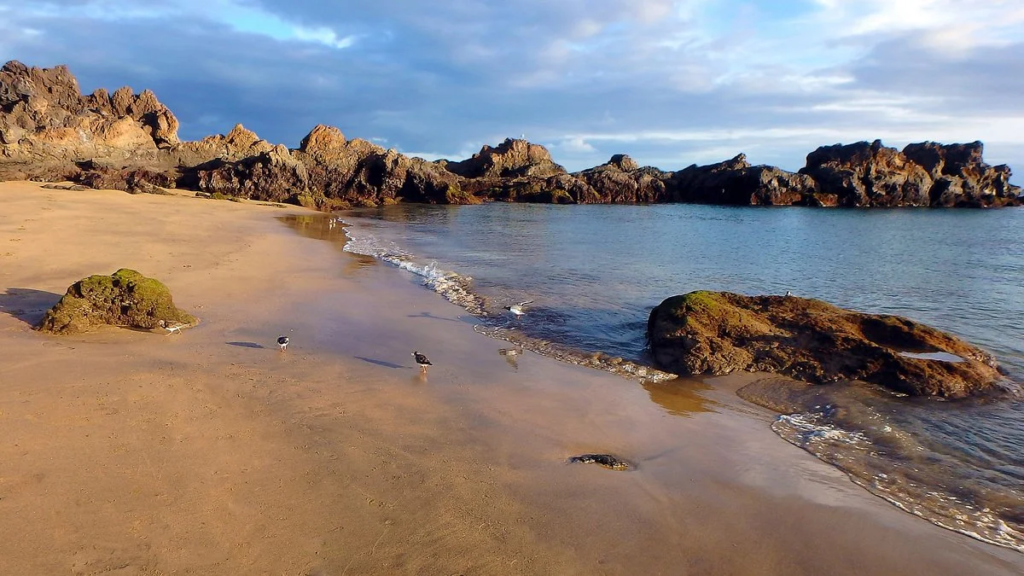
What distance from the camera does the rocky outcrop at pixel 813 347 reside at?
924cm

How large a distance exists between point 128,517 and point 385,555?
222cm

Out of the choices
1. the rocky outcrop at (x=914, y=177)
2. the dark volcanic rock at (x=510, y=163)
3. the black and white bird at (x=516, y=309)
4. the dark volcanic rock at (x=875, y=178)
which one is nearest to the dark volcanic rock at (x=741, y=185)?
the dark volcanic rock at (x=875, y=178)

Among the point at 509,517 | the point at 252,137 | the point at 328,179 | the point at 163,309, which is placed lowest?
the point at 509,517

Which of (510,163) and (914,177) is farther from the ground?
(510,163)

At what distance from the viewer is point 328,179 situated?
2430 inches

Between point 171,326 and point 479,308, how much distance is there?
6.85 meters

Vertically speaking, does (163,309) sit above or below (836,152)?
below

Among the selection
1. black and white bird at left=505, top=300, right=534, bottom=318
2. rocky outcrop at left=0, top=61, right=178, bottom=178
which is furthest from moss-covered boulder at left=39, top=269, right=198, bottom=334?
rocky outcrop at left=0, top=61, right=178, bottom=178

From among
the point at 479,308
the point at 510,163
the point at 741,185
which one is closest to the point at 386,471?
the point at 479,308

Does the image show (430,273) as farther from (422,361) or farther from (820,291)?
(820,291)

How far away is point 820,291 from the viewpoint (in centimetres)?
1989

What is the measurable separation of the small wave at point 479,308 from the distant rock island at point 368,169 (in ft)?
92.8

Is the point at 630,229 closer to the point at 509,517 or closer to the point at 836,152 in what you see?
the point at 509,517

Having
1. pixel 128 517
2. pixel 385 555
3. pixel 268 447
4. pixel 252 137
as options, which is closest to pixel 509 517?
pixel 385 555
